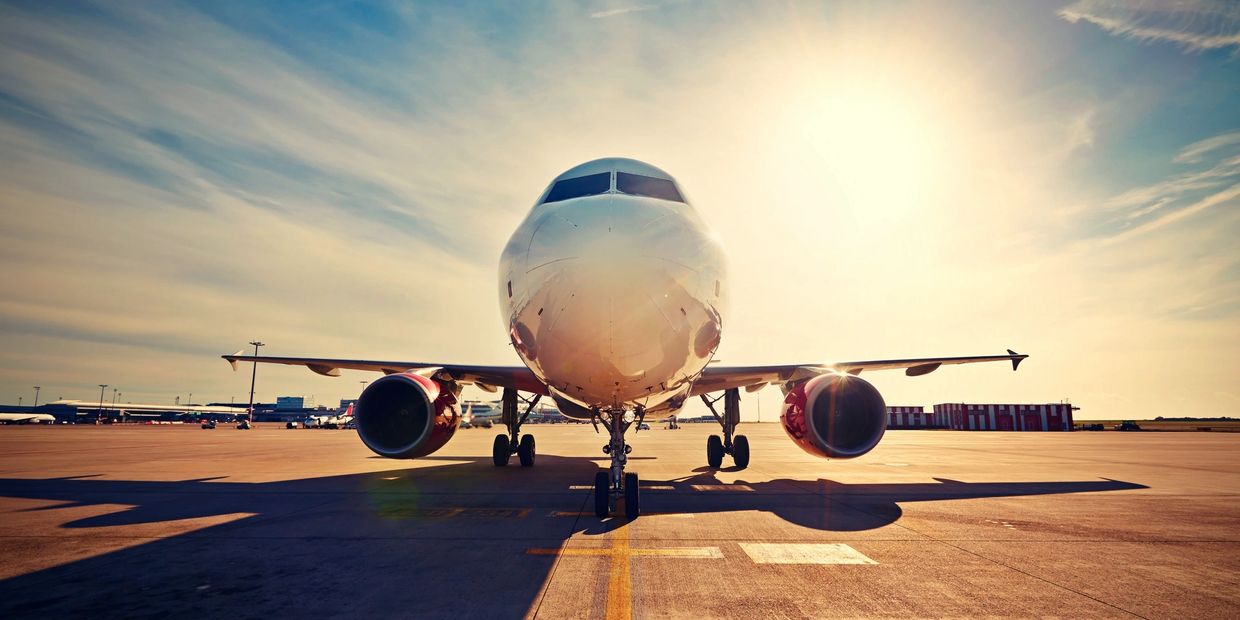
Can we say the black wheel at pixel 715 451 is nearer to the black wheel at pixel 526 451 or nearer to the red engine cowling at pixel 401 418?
the black wheel at pixel 526 451

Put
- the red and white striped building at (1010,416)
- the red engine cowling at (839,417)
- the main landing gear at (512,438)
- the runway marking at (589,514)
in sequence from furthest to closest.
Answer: the red and white striped building at (1010,416)
the main landing gear at (512,438)
the red engine cowling at (839,417)
the runway marking at (589,514)

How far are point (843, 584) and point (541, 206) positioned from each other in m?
4.83

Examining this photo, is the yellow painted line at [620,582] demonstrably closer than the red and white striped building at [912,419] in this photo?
Yes

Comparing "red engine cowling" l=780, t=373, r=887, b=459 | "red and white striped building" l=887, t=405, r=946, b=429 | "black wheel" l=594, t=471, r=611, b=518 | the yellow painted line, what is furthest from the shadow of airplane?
"red and white striped building" l=887, t=405, r=946, b=429

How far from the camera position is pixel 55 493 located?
8.56 m

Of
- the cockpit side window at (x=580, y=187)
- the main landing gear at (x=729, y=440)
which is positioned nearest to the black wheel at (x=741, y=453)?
the main landing gear at (x=729, y=440)

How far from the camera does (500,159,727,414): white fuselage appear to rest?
17.4 ft

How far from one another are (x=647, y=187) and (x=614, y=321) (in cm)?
212

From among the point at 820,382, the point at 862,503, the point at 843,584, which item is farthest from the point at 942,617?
the point at 820,382

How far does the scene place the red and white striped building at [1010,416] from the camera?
48.9 m

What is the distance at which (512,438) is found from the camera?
531 inches

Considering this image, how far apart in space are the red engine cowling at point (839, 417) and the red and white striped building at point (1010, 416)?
51.4 meters

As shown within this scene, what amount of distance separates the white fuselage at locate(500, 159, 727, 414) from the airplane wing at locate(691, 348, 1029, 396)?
5255mm

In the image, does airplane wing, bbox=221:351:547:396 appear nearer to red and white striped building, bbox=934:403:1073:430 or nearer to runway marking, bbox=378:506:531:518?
runway marking, bbox=378:506:531:518
